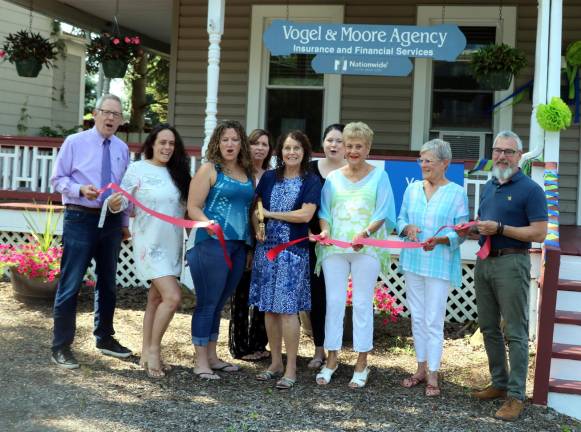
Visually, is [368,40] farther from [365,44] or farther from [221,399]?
[221,399]

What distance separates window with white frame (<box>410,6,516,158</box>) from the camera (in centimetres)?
879

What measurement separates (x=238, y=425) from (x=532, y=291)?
314 centimetres

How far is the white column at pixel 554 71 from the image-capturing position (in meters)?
5.73

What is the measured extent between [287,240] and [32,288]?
3.32 m

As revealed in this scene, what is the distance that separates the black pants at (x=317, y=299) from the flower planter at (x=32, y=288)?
2960 millimetres

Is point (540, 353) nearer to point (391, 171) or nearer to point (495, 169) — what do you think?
point (495, 169)

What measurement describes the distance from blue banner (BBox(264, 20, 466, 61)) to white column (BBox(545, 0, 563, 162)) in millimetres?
968

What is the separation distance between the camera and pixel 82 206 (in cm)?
484

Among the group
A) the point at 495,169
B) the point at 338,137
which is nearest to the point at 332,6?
the point at 338,137

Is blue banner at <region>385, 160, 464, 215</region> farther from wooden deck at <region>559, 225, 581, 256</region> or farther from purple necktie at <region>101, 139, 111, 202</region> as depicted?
purple necktie at <region>101, 139, 111, 202</region>

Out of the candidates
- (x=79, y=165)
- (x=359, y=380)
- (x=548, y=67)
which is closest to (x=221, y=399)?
(x=359, y=380)

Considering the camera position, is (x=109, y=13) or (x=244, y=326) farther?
(x=109, y=13)

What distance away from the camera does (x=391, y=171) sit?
6887 mm

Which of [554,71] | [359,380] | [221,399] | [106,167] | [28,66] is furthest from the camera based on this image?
[28,66]
